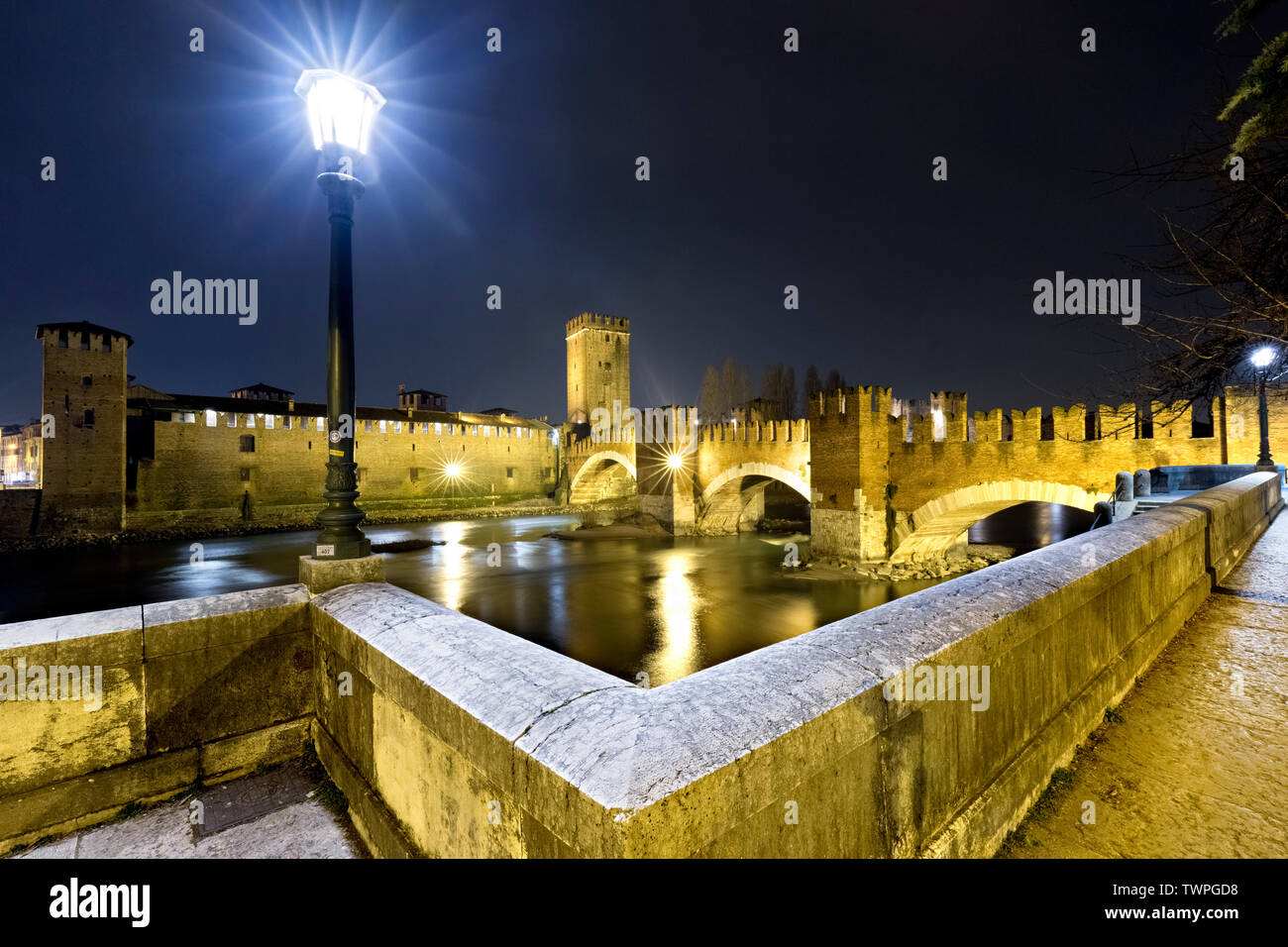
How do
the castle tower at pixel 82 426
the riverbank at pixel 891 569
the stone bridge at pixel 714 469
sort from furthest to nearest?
1. the castle tower at pixel 82 426
2. the stone bridge at pixel 714 469
3. the riverbank at pixel 891 569

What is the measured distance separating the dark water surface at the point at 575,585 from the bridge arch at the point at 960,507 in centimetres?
153

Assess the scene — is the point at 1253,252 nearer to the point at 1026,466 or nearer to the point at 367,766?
the point at 367,766

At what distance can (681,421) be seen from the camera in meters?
30.8

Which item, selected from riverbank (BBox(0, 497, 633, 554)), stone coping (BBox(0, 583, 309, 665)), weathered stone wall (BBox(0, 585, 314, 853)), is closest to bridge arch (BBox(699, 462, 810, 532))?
riverbank (BBox(0, 497, 633, 554))

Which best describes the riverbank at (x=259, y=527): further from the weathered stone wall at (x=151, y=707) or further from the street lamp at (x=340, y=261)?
the weathered stone wall at (x=151, y=707)

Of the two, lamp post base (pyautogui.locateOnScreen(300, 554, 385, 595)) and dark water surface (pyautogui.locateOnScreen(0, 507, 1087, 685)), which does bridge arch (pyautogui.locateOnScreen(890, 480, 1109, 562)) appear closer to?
dark water surface (pyautogui.locateOnScreen(0, 507, 1087, 685))

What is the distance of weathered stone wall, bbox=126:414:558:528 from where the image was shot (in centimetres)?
3322

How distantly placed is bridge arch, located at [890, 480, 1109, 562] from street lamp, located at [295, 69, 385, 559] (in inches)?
694

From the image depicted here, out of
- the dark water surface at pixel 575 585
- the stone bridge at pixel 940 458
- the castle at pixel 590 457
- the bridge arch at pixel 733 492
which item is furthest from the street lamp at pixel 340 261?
the bridge arch at pixel 733 492

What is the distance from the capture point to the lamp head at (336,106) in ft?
13.2

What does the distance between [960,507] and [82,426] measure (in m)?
42.9
